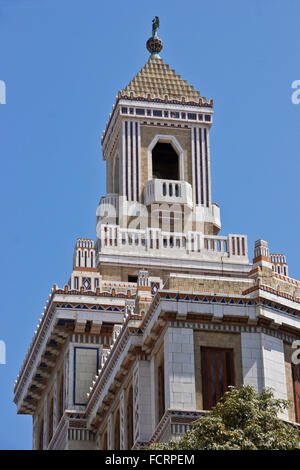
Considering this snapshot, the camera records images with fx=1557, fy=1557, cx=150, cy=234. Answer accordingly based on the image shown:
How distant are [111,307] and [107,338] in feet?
4.24

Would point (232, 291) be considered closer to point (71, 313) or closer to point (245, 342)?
point (245, 342)

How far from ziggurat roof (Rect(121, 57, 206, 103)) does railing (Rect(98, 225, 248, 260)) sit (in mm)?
8846

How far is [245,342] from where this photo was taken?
5300cm

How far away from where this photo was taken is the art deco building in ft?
172

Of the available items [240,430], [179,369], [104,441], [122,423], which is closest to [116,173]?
[104,441]

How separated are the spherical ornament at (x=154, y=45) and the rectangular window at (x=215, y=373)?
109 ft

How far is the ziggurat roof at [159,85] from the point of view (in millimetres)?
78000

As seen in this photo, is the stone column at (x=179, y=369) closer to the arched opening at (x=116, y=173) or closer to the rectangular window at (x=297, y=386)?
the rectangular window at (x=297, y=386)

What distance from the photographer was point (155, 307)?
53156 mm

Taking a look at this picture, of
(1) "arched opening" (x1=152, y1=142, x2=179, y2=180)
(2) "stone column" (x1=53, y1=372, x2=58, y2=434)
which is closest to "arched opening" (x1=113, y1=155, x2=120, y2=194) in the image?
(1) "arched opening" (x1=152, y1=142, x2=179, y2=180)

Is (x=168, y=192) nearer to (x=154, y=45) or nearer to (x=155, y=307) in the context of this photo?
(x=154, y=45)

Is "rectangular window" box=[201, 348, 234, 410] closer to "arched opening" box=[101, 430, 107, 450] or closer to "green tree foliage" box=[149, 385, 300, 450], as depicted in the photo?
"green tree foliage" box=[149, 385, 300, 450]
